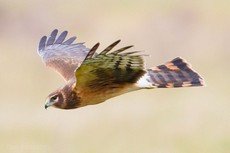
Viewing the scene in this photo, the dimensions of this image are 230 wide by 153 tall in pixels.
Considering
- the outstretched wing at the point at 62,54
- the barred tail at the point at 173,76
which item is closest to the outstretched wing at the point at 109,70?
the barred tail at the point at 173,76

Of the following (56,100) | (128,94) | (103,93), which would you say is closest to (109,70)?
(103,93)

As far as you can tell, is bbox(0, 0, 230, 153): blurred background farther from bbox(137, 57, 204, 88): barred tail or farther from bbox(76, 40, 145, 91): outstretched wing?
bbox(76, 40, 145, 91): outstretched wing

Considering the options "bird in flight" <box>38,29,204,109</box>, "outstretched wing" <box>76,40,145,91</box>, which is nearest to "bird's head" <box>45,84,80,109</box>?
"bird in flight" <box>38,29,204,109</box>

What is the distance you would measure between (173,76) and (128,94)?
5978mm

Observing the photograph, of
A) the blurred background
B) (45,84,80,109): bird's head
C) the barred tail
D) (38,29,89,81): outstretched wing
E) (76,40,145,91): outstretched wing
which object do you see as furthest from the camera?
the blurred background

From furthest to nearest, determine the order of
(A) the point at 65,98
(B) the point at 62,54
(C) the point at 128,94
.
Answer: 1. (C) the point at 128,94
2. (B) the point at 62,54
3. (A) the point at 65,98

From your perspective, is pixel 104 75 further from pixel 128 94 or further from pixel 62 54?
pixel 128 94

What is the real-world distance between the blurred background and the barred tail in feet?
10.5

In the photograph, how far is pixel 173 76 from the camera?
9.21 m

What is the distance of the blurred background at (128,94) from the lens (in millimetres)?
13094

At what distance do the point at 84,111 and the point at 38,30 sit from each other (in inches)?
158

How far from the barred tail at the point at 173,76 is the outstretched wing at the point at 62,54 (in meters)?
0.59

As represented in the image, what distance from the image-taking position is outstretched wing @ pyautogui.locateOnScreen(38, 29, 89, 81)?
9.49m

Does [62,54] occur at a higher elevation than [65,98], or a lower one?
higher
